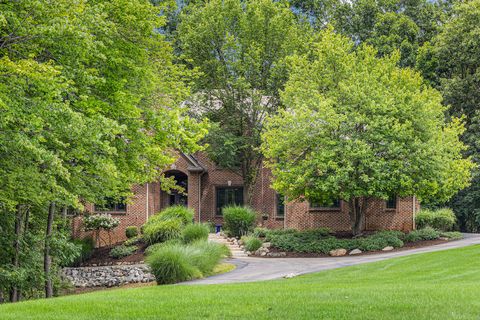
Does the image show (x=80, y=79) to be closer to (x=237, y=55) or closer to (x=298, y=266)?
(x=298, y=266)

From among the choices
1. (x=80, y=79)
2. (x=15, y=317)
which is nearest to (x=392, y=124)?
(x=80, y=79)

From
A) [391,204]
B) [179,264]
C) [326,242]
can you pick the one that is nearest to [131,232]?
[326,242]

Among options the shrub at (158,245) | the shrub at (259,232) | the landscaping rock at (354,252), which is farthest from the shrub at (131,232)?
the landscaping rock at (354,252)

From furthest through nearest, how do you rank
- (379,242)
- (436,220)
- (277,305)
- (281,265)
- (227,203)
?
(227,203) → (436,220) → (379,242) → (281,265) → (277,305)

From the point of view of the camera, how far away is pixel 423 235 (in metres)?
24.9

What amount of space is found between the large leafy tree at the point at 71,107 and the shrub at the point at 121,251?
8240 millimetres

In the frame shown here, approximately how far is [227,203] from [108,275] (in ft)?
40.7

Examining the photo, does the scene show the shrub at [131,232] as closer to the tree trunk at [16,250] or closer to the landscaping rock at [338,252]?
the landscaping rock at [338,252]

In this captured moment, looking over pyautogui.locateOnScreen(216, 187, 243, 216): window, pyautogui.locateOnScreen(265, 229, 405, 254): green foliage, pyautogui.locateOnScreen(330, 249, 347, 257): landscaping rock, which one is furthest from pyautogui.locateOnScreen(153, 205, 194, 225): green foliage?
pyautogui.locateOnScreen(216, 187, 243, 216): window

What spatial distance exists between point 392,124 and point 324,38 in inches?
211

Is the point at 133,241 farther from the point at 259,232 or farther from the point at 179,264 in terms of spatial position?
the point at 179,264

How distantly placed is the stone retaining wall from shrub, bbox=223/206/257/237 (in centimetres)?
647

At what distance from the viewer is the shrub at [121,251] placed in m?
24.7

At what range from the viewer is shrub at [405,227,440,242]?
80.6 ft
